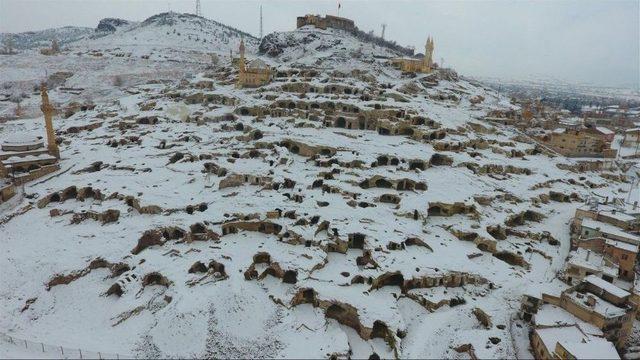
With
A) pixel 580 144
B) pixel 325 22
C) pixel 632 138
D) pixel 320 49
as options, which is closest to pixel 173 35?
pixel 325 22

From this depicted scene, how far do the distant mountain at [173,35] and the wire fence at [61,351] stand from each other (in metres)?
137

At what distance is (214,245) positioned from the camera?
30859 mm

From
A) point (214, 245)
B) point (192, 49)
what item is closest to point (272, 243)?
point (214, 245)

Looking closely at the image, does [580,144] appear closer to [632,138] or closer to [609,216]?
[632,138]

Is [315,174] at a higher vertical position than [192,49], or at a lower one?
lower

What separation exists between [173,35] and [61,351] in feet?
513

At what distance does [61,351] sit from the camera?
21.8m

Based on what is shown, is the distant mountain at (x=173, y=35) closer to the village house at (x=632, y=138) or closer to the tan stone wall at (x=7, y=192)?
the tan stone wall at (x=7, y=192)

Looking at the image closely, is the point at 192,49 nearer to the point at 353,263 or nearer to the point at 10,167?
the point at 10,167

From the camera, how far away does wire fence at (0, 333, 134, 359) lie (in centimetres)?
2147

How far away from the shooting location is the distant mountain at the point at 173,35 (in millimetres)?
146875

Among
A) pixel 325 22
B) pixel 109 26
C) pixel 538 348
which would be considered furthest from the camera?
pixel 109 26

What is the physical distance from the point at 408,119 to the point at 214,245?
36855 mm

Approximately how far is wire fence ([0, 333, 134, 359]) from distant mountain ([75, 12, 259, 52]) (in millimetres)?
137231
